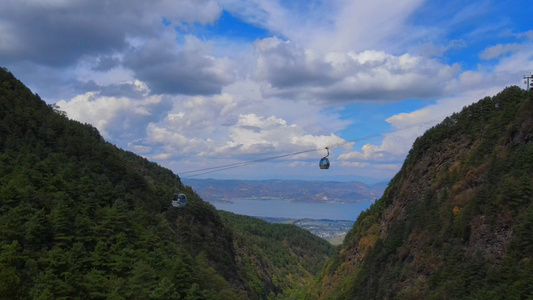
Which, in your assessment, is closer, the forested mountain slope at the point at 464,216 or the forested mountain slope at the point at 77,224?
the forested mountain slope at the point at 464,216

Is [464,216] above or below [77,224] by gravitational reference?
below

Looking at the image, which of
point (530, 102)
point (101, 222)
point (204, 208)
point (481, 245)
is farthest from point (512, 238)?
point (204, 208)

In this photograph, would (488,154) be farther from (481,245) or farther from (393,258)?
(393,258)

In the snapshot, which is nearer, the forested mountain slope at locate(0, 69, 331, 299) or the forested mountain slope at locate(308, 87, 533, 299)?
the forested mountain slope at locate(308, 87, 533, 299)
